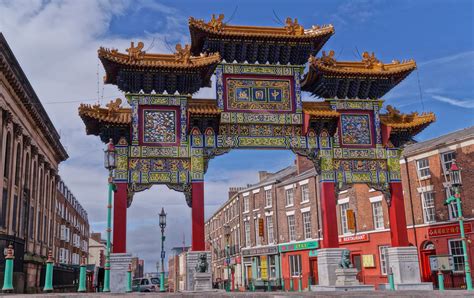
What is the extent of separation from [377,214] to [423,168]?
5191mm

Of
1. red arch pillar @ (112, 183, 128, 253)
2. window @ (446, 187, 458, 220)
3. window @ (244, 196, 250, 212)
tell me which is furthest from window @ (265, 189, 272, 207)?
red arch pillar @ (112, 183, 128, 253)

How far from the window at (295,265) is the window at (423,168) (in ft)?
46.8

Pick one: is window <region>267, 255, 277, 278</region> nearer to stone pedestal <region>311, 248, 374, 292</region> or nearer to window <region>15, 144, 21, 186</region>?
stone pedestal <region>311, 248, 374, 292</region>

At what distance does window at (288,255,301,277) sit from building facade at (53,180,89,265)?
21.7m

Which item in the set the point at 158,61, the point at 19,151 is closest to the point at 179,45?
the point at 158,61

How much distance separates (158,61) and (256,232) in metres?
30.3

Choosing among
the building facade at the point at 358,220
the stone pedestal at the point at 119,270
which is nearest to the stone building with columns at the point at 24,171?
the stone pedestal at the point at 119,270

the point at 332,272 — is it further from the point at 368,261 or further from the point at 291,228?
the point at 291,228

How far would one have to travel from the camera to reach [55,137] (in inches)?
1895

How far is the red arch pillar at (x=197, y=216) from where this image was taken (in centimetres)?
2227

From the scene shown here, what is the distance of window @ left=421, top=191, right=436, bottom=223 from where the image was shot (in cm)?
3325

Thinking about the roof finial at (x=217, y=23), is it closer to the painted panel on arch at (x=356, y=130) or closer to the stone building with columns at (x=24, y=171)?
the painted panel on arch at (x=356, y=130)

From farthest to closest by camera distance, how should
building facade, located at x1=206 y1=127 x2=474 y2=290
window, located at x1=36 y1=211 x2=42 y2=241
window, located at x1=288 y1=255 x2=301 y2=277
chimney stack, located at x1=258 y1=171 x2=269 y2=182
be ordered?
1. chimney stack, located at x1=258 y1=171 x2=269 y2=182
2. window, located at x1=288 y1=255 x2=301 y2=277
3. window, located at x1=36 y1=211 x2=42 y2=241
4. building facade, located at x1=206 y1=127 x2=474 y2=290

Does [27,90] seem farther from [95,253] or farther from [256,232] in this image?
[95,253]
